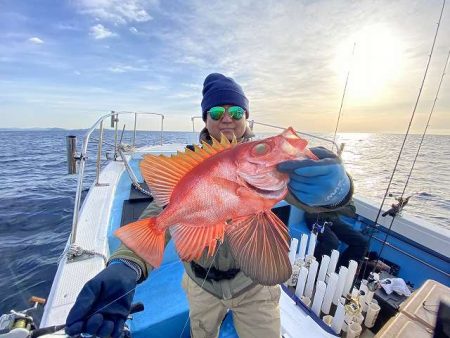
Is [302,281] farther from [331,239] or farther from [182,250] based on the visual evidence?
[182,250]

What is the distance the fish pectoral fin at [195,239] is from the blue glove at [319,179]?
1.41 ft

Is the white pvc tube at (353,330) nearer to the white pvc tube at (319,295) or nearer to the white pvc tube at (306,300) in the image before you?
the white pvc tube at (319,295)

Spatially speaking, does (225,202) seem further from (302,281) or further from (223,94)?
(302,281)

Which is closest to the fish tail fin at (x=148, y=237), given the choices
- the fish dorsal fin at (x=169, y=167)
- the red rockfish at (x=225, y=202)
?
the red rockfish at (x=225, y=202)

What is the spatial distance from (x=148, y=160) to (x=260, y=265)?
2.64 ft

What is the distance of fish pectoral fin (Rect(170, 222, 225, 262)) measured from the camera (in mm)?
1271

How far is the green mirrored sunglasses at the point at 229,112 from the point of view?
7.09 ft

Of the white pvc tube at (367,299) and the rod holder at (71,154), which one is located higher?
the rod holder at (71,154)

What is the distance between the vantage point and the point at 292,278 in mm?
3748

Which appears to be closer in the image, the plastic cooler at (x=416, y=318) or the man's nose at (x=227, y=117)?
the plastic cooler at (x=416, y=318)

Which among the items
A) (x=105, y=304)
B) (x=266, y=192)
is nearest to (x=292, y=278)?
(x=105, y=304)

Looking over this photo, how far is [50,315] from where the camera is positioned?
1914mm

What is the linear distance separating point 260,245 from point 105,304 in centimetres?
101

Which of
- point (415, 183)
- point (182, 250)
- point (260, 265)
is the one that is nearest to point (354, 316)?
point (260, 265)
